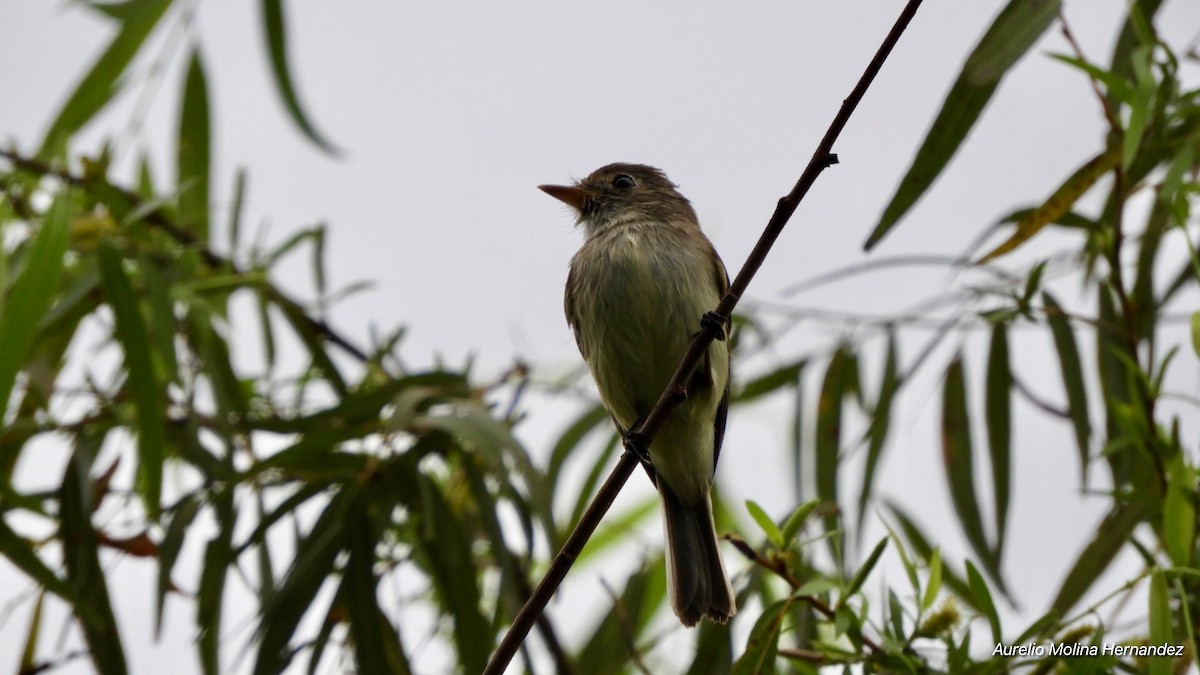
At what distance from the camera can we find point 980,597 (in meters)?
2.29

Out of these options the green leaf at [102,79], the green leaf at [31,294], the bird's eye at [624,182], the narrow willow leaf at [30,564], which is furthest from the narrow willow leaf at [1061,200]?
the green leaf at [102,79]

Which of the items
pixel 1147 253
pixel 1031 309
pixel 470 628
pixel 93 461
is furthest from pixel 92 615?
pixel 1147 253

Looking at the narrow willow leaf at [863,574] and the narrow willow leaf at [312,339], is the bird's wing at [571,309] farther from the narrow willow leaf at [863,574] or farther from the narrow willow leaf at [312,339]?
the narrow willow leaf at [863,574]

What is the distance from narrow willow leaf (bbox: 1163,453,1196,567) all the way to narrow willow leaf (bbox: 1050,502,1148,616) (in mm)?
510

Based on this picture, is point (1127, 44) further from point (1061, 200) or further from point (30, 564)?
point (30, 564)

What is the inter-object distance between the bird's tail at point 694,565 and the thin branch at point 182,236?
940 millimetres

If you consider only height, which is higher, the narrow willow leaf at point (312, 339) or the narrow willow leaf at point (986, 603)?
the narrow willow leaf at point (312, 339)

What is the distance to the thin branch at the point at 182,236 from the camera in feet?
11.1

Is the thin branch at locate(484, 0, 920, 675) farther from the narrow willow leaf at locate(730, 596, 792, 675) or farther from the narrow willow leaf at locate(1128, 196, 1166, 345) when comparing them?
the narrow willow leaf at locate(1128, 196, 1166, 345)

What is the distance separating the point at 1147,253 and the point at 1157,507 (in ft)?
2.79

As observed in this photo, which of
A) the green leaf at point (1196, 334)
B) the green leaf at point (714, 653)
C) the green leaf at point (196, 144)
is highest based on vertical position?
the green leaf at point (196, 144)

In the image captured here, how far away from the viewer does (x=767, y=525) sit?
7.93ft

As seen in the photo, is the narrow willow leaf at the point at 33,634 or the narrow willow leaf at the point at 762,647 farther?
the narrow willow leaf at the point at 33,634

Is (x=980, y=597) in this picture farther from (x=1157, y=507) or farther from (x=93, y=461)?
(x=93, y=461)
